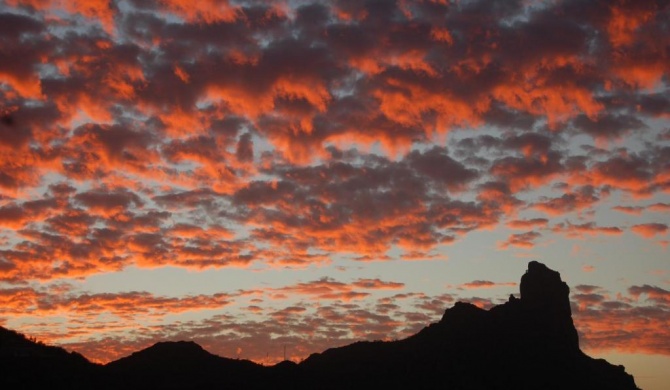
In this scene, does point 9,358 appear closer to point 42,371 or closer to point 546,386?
point 42,371

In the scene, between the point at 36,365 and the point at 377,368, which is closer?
the point at 36,365

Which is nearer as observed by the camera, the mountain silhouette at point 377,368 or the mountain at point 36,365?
the mountain at point 36,365

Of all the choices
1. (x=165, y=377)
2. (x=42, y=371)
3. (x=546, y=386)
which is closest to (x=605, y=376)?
(x=546, y=386)

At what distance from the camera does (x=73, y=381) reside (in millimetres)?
108188

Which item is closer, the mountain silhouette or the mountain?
the mountain

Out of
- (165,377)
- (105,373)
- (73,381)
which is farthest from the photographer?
(165,377)

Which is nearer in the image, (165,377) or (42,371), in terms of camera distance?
(42,371)

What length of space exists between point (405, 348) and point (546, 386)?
133 ft

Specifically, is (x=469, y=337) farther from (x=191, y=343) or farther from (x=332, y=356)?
(x=191, y=343)

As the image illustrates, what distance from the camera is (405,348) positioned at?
631 ft

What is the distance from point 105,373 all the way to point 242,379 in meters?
38.7

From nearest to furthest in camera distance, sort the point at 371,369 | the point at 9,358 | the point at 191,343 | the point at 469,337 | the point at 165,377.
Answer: the point at 9,358 → the point at 165,377 → the point at 191,343 → the point at 371,369 → the point at 469,337

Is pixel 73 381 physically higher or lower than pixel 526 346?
lower

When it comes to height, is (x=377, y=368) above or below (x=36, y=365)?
above
